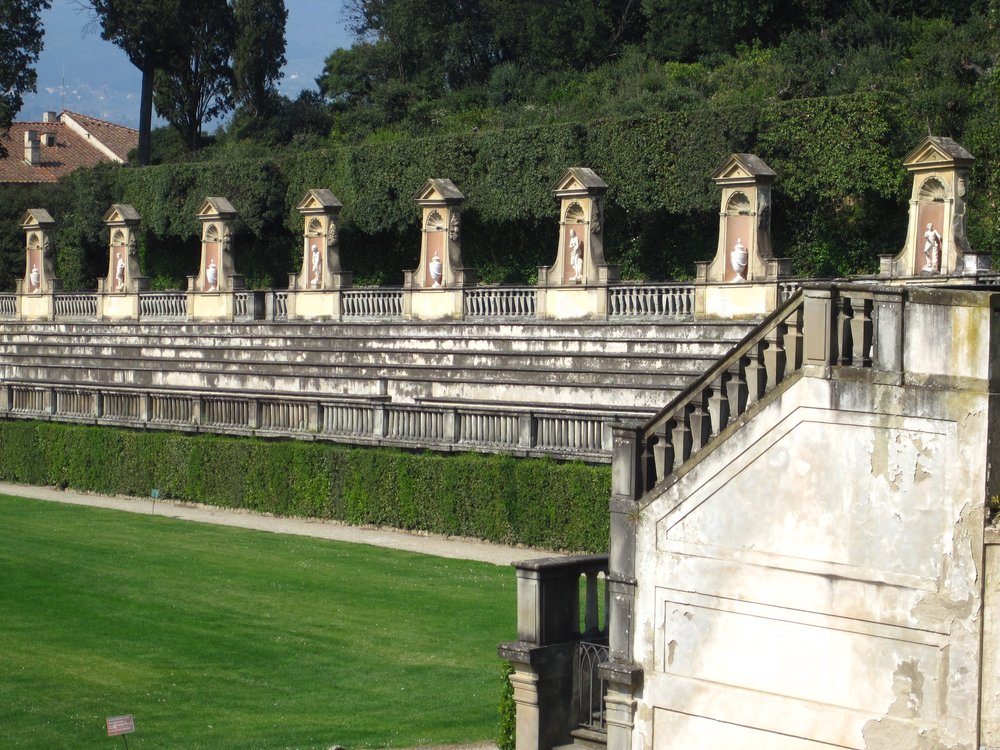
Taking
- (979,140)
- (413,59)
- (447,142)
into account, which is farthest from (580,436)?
(413,59)

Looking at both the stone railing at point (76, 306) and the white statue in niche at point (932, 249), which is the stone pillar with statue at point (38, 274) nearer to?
the stone railing at point (76, 306)

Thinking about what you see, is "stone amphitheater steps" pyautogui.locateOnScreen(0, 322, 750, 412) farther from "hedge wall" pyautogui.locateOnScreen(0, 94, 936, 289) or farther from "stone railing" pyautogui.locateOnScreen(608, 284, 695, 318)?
"hedge wall" pyautogui.locateOnScreen(0, 94, 936, 289)

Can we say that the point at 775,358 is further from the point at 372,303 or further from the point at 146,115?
the point at 146,115

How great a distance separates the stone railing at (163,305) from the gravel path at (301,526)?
9.46 meters

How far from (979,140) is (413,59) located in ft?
112

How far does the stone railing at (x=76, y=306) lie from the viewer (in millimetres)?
45906

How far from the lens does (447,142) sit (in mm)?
43531

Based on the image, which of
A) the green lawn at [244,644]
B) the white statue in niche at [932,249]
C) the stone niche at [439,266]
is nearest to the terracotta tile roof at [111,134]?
the stone niche at [439,266]

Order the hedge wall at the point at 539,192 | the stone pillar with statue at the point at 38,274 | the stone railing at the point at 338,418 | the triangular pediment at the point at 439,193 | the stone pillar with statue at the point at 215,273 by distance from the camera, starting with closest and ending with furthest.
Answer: the stone railing at the point at 338,418 → the hedge wall at the point at 539,192 → the triangular pediment at the point at 439,193 → the stone pillar with statue at the point at 215,273 → the stone pillar with statue at the point at 38,274

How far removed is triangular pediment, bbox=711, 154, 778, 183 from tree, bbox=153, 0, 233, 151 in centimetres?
3928

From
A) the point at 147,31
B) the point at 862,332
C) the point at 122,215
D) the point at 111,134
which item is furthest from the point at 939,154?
the point at 111,134

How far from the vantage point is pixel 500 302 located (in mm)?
33375

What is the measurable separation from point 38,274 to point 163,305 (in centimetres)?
706

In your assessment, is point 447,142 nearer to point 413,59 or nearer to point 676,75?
point 676,75
